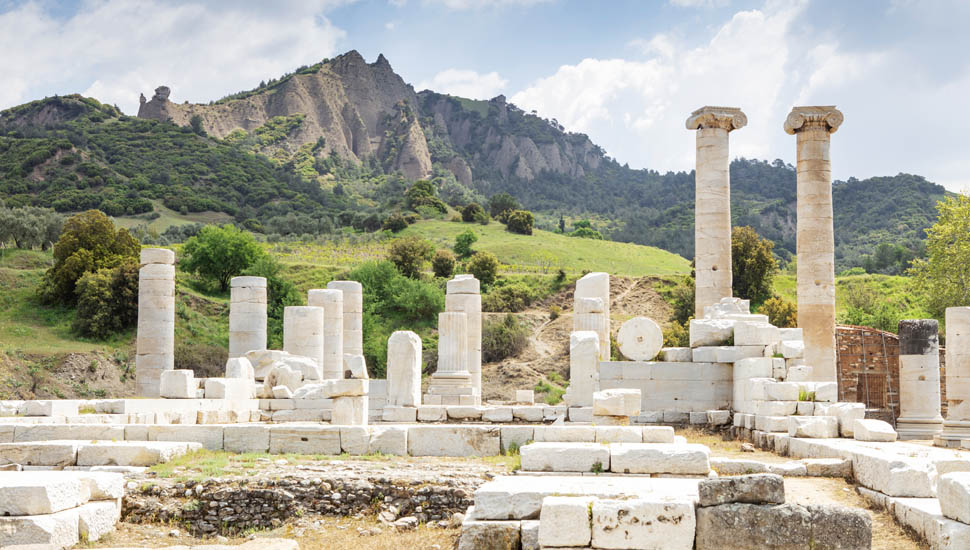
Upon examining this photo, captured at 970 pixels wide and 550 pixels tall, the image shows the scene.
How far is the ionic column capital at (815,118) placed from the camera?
882 inches

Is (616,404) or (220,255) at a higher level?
(220,255)

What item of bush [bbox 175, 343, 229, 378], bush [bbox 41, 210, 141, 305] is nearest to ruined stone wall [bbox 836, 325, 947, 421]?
bush [bbox 175, 343, 229, 378]

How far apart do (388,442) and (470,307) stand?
12.8 metres

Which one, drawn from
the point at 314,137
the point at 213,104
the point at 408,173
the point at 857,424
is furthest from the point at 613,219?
the point at 857,424

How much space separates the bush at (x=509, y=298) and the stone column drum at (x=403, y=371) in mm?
34060

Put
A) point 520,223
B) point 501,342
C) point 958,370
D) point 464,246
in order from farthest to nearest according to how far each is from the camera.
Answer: point 520,223 → point 464,246 → point 501,342 → point 958,370

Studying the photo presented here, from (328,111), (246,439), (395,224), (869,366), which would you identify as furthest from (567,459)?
(328,111)

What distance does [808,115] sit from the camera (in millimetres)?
22406

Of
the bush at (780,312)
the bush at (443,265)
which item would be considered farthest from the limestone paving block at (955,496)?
the bush at (443,265)

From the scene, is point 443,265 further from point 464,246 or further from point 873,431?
point 873,431

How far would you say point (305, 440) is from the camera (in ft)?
41.0

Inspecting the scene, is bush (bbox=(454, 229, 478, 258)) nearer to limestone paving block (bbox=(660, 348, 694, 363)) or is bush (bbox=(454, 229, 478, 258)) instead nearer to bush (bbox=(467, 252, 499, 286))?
bush (bbox=(467, 252, 499, 286))

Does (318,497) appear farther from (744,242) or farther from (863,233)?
(863,233)

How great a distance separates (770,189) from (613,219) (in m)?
21.9
